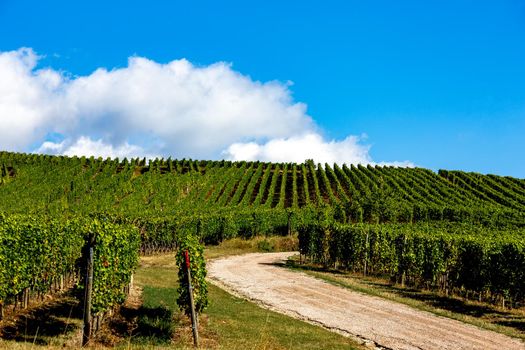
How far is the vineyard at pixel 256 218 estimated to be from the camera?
20.7 m

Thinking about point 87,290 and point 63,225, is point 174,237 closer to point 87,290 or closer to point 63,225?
point 63,225

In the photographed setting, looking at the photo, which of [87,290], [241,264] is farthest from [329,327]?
[241,264]

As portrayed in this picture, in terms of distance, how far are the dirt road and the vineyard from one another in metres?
5.71

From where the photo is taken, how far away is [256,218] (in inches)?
2530

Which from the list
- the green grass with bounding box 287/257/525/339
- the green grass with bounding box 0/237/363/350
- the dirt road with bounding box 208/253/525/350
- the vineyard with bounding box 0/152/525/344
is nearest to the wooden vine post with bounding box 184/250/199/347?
the green grass with bounding box 0/237/363/350

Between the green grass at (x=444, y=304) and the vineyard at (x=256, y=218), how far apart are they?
141 centimetres

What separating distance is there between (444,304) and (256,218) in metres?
39.6


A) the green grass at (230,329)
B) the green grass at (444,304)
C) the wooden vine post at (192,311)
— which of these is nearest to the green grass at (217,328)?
the green grass at (230,329)

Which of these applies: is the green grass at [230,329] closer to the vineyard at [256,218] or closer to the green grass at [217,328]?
the green grass at [217,328]

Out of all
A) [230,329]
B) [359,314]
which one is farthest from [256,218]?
[230,329]

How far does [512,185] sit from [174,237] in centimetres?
8038

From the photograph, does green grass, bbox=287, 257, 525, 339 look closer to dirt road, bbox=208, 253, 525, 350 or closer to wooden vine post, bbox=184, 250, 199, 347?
dirt road, bbox=208, 253, 525, 350

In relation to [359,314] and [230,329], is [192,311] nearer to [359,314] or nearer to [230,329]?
[230,329]

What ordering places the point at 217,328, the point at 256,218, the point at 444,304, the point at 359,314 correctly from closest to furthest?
the point at 217,328 → the point at 359,314 → the point at 444,304 → the point at 256,218
